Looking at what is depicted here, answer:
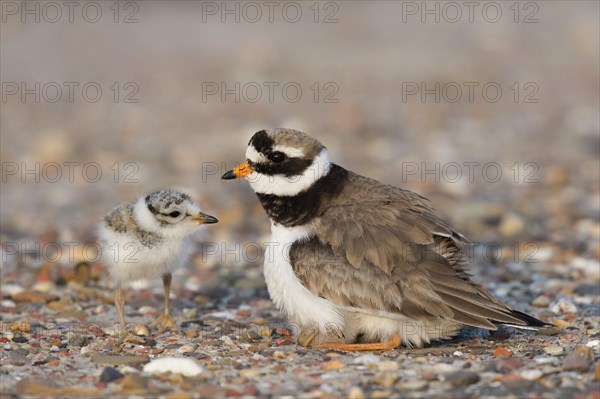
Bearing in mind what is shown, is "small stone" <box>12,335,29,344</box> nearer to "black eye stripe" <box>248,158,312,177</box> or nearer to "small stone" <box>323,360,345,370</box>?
"black eye stripe" <box>248,158,312,177</box>

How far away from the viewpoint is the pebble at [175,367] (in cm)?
475

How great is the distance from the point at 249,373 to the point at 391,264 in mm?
1065

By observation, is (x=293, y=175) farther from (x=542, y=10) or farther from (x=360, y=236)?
(x=542, y=10)

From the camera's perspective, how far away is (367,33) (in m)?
18.2

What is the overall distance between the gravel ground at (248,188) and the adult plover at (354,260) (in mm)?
213

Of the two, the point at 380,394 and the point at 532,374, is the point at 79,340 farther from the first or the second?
the point at 532,374

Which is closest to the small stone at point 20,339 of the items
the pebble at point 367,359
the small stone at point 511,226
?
the pebble at point 367,359

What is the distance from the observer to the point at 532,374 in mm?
4598

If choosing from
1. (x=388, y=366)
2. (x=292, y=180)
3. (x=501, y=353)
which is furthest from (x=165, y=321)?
(x=501, y=353)

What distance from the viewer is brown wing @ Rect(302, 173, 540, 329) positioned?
5176mm

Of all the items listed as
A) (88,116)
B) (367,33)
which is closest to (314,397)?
(88,116)

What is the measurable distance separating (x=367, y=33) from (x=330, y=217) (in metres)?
13.1

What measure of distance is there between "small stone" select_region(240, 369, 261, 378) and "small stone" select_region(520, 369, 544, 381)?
1.36 metres

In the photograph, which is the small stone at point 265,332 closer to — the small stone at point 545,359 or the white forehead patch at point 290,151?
the white forehead patch at point 290,151
